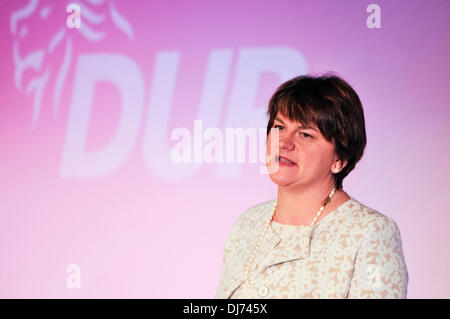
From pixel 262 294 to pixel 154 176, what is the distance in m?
1.64

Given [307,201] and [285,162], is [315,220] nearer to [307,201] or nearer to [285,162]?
[307,201]

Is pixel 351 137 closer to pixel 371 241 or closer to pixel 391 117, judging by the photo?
pixel 371 241

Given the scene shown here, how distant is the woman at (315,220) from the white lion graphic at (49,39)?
174 cm

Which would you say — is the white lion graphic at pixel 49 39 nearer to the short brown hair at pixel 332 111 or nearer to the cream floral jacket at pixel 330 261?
the short brown hair at pixel 332 111

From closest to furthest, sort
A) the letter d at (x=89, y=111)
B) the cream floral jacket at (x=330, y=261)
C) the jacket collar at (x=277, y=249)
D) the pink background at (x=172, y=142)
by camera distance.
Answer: the cream floral jacket at (x=330, y=261), the jacket collar at (x=277, y=249), the pink background at (x=172, y=142), the letter d at (x=89, y=111)

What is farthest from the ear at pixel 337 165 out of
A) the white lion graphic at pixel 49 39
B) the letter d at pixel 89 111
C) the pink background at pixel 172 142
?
the white lion graphic at pixel 49 39

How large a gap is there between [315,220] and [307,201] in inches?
2.3

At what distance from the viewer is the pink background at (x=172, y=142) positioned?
9.43 feet

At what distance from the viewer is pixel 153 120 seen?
3031 millimetres

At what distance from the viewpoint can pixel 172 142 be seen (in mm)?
2982

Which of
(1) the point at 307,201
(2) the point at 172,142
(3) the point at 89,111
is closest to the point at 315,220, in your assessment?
(1) the point at 307,201

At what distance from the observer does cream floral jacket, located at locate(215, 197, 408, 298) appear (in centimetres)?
136

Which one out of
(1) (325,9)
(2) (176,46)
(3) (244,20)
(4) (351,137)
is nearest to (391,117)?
(1) (325,9)
